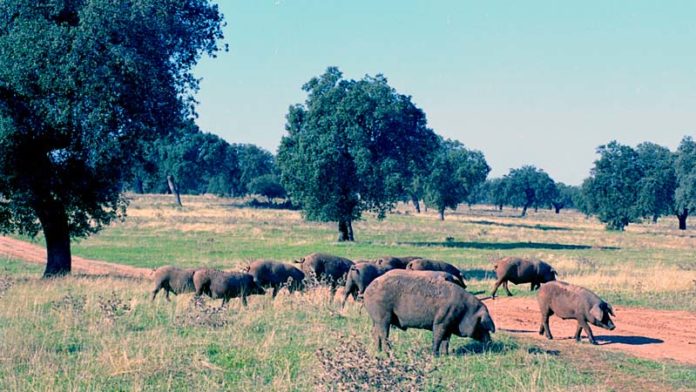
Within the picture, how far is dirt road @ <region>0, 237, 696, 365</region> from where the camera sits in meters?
13.9

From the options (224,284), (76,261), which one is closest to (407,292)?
(224,284)

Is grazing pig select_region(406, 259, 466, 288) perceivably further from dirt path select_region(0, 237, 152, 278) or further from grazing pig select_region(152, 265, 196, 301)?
dirt path select_region(0, 237, 152, 278)

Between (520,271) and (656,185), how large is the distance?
198 ft

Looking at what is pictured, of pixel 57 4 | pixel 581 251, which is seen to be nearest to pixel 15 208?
pixel 57 4

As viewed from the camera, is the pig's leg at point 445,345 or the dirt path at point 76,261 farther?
the dirt path at point 76,261

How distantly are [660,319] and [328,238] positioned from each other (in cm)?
3257

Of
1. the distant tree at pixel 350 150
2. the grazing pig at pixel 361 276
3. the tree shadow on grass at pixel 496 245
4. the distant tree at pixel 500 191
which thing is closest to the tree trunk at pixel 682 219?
the tree shadow on grass at pixel 496 245

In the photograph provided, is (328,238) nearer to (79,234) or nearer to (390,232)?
(390,232)

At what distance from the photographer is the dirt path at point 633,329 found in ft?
45.5

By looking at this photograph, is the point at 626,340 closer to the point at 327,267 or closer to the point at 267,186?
the point at 327,267

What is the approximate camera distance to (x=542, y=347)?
13.2 metres

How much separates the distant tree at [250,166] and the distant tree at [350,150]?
3448 inches

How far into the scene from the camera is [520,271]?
2220cm

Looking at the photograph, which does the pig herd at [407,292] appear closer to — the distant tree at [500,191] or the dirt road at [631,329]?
the dirt road at [631,329]
